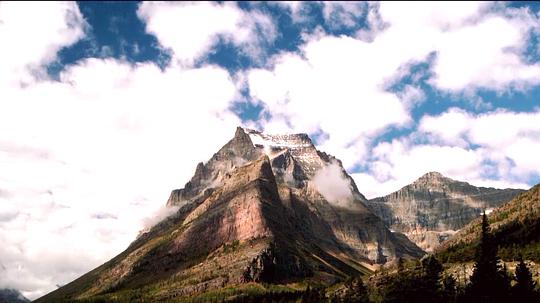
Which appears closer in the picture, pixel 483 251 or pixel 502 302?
pixel 502 302

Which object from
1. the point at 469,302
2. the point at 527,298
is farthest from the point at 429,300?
the point at 527,298

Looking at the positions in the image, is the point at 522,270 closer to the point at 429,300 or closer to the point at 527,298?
the point at 527,298

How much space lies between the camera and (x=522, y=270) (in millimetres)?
197500

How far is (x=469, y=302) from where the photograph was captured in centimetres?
19912

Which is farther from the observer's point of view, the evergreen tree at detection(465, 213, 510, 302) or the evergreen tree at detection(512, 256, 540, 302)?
the evergreen tree at detection(512, 256, 540, 302)

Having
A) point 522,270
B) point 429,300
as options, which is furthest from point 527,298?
point 429,300

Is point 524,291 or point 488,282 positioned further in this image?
point 524,291

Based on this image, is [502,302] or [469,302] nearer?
[502,302]

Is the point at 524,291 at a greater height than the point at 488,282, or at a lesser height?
lesser

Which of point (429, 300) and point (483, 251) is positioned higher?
point (483, 251)

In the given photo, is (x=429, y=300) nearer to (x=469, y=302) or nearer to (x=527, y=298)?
(x=469, y=302)

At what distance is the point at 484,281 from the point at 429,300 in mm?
19347

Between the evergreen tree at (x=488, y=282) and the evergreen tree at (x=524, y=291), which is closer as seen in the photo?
the evergreen tree at (x=488, y=282)

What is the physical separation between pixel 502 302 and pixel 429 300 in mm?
24194
